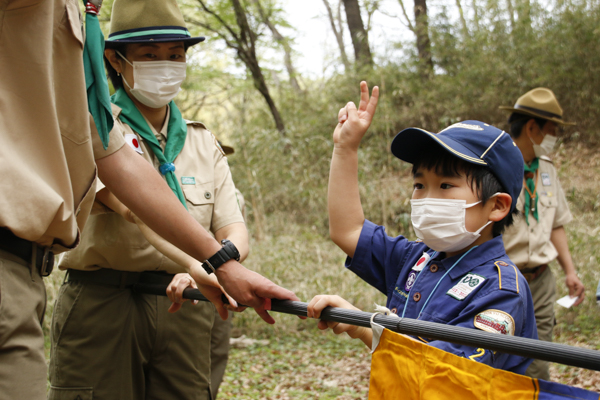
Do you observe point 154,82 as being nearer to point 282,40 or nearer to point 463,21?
point 282,40

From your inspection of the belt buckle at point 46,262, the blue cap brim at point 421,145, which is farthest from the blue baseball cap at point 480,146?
the belt buckle at point 46,262

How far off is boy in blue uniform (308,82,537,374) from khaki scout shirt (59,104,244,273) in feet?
2.20

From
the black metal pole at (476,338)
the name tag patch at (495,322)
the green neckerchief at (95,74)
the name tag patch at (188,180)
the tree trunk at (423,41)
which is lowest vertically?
the name tag patch at (495,322)

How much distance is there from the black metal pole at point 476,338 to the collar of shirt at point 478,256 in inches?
17.6

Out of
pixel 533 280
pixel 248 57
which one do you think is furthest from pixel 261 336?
pixel 248 57

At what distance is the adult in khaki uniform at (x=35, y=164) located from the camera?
1.27 metres

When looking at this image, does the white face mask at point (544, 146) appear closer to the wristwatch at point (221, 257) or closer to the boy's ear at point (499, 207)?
the boy's ear at point (499, 207)

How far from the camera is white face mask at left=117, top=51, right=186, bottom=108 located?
2.44m

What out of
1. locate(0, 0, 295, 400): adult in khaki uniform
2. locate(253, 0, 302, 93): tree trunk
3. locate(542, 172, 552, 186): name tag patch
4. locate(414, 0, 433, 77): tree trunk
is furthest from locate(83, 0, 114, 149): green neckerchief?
locate(414, 0, 433, 77): tree trunk

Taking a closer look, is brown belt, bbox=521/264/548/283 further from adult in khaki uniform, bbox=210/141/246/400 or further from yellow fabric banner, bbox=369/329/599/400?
yellow fabric banner, bbox=369/329/599/400

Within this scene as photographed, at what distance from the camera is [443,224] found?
5.94 ft

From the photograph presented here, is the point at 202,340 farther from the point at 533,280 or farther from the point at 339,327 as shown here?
the point at 533,280

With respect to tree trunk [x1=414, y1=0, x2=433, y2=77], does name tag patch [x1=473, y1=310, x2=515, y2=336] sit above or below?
below

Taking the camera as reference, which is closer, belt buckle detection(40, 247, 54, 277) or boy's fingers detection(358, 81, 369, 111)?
belt buckle detection(40, 247, 54, 277)
